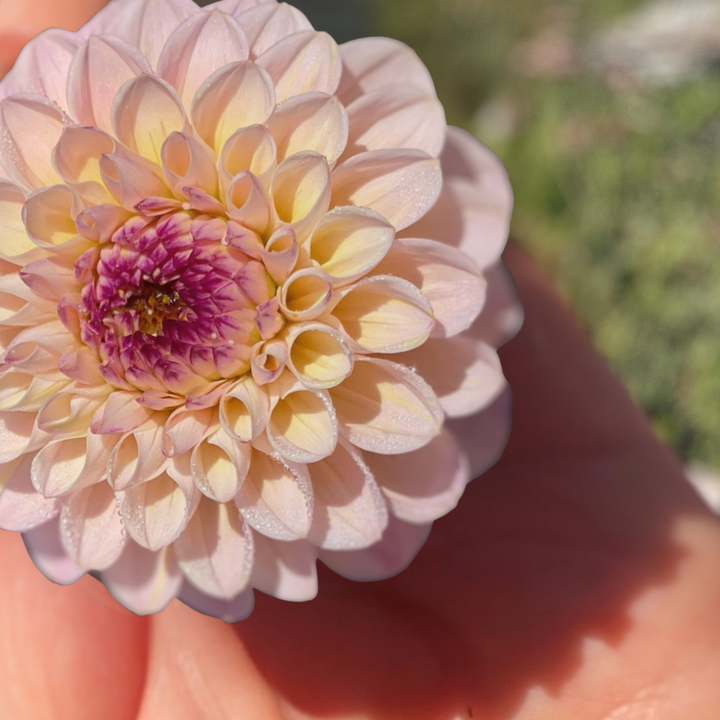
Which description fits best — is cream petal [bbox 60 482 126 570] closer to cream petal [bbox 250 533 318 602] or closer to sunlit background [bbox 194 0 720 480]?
cream petal [bbox 250 533 318 602]

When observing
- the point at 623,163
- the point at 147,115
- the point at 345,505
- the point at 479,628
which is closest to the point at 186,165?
the point at 147,115

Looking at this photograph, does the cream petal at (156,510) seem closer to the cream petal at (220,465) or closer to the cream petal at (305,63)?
the cream petal at (220,465)

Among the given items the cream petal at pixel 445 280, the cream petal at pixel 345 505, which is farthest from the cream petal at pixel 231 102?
the cream petal at pixel 345 505

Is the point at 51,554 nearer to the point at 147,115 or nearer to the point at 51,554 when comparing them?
the point at 51,554

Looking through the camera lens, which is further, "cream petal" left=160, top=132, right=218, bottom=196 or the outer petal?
the outer petal

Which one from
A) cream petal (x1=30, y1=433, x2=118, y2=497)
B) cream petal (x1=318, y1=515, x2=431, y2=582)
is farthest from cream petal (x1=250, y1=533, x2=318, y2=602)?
Answer: cream petal (x1=30, y1=433, x2=118, y2=497)

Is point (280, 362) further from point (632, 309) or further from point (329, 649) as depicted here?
point (632, 309)
